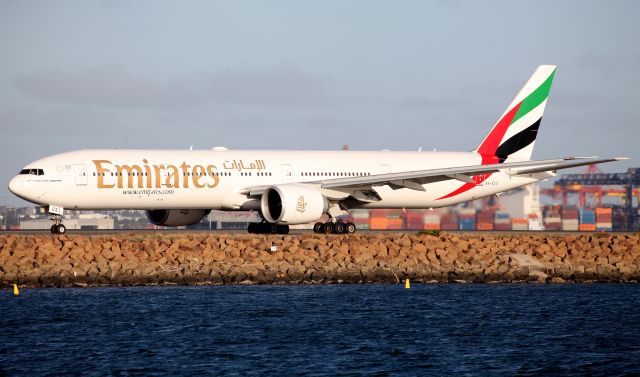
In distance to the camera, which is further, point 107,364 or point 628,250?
point 628,250

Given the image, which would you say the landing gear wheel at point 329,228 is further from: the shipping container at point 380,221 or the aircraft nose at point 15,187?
the shipping container at point 380,221

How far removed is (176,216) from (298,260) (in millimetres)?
10412

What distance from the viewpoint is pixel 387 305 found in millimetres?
35594

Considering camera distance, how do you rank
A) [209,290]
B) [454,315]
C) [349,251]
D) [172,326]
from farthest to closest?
[349,251] → [209,290] → [454,315] → [172,326]

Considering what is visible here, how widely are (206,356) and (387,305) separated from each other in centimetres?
1032

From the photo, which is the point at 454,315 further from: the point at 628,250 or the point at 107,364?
the point at 628,250

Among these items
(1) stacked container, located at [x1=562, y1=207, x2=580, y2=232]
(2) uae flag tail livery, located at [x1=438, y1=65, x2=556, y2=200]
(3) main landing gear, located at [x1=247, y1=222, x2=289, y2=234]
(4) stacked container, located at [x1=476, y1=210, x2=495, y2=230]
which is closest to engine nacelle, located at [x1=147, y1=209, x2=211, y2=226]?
(3) main landing gear, located at [x1=247, y1=222, x2=289, y2=234]

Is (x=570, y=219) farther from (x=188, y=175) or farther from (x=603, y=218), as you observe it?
(x=188, y=175)

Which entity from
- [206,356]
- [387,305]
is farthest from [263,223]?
[206,356]

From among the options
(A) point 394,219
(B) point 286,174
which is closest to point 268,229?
(B) point 286,174

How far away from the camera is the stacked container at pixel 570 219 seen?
159 meters

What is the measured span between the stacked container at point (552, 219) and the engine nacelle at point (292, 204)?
11000cm

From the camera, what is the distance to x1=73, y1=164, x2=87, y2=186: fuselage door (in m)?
45.9

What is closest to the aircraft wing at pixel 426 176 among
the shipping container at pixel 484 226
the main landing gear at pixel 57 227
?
the main landing gear at pixel 57 227
